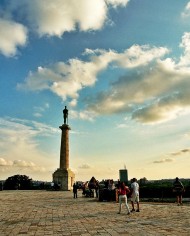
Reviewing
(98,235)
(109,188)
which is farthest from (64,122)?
(98,235)

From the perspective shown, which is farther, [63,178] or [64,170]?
[64,170]

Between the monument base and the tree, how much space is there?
16.4 metres

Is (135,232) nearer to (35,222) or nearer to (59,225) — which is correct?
(59,225)

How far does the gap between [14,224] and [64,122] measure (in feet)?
130

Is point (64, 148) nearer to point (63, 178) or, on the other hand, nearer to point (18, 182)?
point (63, 178)

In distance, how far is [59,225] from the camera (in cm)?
1094

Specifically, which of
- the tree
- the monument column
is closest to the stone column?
the monument column

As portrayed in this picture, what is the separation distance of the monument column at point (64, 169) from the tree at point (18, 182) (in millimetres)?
16426

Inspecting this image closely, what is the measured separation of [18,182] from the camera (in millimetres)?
66000

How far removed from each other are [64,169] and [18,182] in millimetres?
22017

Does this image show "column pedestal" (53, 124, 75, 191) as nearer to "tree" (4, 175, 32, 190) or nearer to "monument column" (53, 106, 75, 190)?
"monument column" (53, 106, 75, 190)

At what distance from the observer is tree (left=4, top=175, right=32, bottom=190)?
208 ft

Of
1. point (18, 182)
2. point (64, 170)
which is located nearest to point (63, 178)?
point (64, 170)

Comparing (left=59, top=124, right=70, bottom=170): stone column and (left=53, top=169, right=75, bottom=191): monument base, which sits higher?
(left=59, top=124, right=70, bottom=170): stone column
